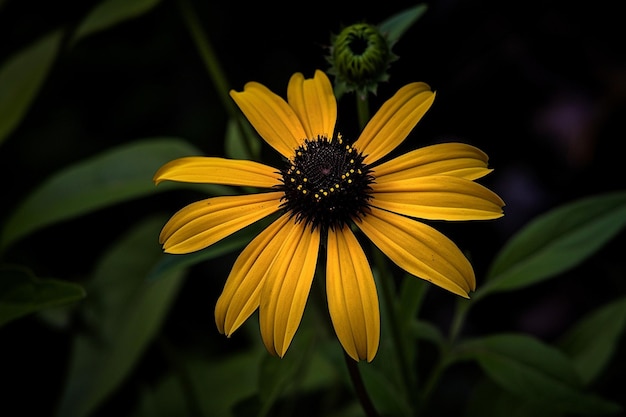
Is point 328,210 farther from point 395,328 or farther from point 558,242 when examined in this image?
point 558,242

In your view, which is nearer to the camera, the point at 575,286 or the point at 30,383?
the point at 30,383

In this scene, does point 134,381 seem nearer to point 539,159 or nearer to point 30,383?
point 30,383

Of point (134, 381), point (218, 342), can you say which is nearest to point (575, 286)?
point (218, 342)

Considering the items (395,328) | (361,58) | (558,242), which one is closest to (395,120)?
(361,58)

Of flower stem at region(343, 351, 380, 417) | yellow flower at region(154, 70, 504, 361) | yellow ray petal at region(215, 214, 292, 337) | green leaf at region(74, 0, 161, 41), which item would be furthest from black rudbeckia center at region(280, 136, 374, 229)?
green leaf at region(74, 0, 161, 41)

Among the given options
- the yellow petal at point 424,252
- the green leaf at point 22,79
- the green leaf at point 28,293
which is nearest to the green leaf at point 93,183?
the green leaf at point 22,79

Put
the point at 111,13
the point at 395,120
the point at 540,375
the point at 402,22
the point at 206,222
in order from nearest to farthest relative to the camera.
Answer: the point at 206,222
the point at 395,120
the point at 540,375
the point at 402,22
the point at 111,13

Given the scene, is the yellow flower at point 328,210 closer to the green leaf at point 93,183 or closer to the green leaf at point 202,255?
the green leaf at point 202,255
